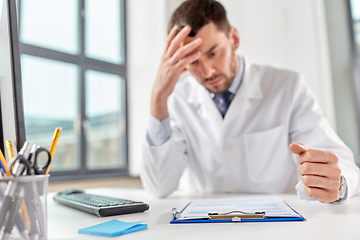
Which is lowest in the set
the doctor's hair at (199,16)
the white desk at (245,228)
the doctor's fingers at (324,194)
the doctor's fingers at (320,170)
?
the white desk at (245,228)

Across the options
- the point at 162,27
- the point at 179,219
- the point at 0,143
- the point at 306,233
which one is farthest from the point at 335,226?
the point at 162,27

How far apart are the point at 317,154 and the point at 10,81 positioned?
2.17 ft

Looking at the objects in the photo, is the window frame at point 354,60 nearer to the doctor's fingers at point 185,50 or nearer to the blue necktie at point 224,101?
the blue necktie at point 224,101

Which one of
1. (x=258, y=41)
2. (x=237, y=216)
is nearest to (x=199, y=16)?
(x=237, y=216)

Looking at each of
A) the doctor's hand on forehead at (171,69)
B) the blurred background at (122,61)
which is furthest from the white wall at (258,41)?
the doctor's hand on forehead at (171,69)

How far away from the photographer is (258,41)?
7.62ft

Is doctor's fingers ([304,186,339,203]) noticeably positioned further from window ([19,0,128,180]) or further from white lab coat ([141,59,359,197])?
window ([19,0,128,180])

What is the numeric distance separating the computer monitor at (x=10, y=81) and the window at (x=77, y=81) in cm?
150

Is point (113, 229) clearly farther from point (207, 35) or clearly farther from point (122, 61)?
point (122, 61)

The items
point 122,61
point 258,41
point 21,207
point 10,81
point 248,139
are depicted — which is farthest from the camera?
point 122,61

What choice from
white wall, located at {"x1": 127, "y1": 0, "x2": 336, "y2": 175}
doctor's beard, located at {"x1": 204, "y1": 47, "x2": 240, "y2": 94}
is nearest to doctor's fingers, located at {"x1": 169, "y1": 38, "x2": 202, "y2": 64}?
doctor's beard, located at {"x1": 204, "y1": 47, "x2": 240, "y2": 94}

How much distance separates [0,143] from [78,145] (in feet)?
6.19

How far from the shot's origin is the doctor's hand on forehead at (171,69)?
3.52 feet

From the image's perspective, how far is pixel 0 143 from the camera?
0.56 metres
